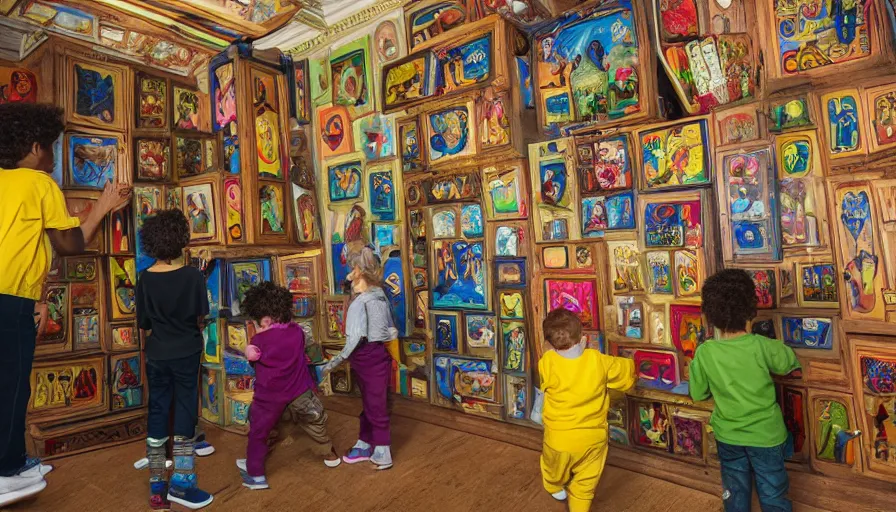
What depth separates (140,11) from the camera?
4.12m

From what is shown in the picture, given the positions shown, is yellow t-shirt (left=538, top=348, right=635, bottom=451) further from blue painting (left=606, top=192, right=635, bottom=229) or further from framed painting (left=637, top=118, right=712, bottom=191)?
framed painting (left=637, top=118, right=712, bottom=191)

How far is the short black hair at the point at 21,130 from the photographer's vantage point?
2.66 metres

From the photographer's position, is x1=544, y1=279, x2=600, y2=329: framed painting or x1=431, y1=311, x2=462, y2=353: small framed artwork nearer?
x1=544, y1=279, x2=600, y2=329: framed painting

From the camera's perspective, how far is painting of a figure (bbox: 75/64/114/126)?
4.17 metres

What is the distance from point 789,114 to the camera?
8.78 feet

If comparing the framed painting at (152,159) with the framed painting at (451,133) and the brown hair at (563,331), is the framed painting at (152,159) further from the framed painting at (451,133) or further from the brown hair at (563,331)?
the brown hair at (563,331)

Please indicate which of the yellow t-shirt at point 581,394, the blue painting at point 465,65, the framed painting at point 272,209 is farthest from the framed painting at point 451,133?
the yellow t-shirt at point 581,394

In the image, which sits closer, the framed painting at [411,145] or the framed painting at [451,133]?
the framed painting at [451,133]

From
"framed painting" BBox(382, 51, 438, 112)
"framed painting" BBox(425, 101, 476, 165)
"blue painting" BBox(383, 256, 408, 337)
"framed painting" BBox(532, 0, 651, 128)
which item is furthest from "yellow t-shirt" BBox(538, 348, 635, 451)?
"framed painting" BBox(382, 51, 438, 112)

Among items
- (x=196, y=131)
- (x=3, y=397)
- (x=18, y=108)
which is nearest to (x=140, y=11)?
(x=196, y=131)

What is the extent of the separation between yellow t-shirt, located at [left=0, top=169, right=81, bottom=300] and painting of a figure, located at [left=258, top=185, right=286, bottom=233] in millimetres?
1840

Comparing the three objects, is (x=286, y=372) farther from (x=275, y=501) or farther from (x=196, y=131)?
(x=196, y=131)

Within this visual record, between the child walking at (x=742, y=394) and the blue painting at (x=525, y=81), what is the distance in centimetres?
177

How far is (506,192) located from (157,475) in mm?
2611
